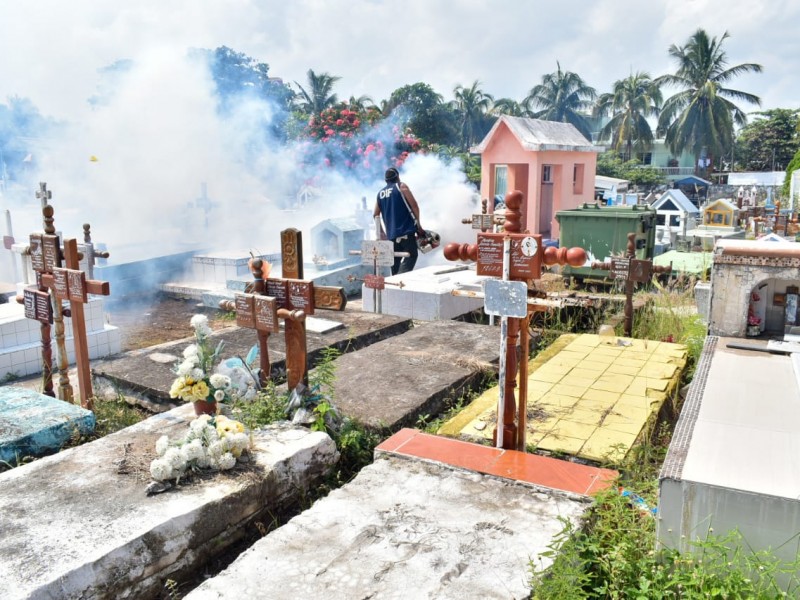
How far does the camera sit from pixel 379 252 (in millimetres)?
8969

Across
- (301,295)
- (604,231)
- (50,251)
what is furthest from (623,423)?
(604,231)

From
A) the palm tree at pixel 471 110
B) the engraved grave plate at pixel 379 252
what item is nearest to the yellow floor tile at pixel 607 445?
the engraved grave plate at pixel 379 252

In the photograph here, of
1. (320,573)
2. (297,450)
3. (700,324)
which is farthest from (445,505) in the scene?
(700,324)

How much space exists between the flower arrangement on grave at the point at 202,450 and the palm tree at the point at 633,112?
132ft

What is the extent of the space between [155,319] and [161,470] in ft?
22.1

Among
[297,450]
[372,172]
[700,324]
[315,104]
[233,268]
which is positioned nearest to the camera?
[297,450]

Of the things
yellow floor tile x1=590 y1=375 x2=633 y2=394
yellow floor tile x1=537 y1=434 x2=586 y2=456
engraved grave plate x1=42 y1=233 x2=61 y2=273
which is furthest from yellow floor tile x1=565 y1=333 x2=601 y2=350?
engraved grave plate x1=42 y1=233 x2=61 y2=273

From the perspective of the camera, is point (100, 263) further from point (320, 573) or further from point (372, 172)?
point (372, 172)

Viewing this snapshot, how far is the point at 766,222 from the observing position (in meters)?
15.5

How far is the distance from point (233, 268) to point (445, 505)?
8.74m

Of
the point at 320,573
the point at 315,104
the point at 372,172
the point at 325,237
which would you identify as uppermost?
the point at 315,104

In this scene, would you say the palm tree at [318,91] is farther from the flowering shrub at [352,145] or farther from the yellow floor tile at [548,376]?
the yellow floor tile at [548,376]

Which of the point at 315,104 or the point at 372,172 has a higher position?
the point at 315,104

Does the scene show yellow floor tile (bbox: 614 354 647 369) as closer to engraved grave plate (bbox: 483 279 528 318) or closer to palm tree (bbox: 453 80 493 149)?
engraved grave plate (bbox: 483 279 528 318)
